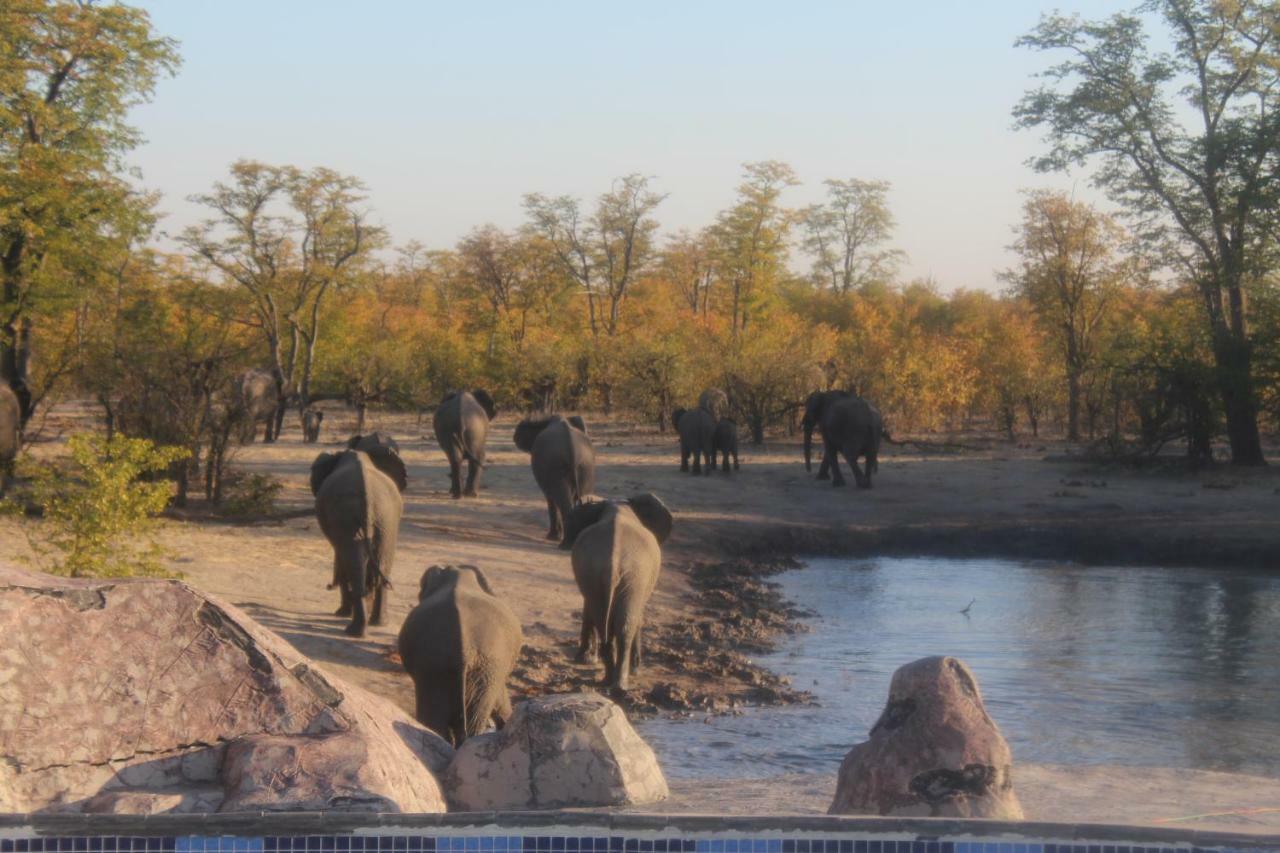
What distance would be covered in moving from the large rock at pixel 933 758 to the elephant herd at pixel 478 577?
2734 millimetres

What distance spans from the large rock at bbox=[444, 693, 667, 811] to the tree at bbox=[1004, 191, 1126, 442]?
2931 centimetres

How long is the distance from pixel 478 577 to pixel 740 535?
10.4 metres

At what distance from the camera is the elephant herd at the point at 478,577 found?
7.57 meters

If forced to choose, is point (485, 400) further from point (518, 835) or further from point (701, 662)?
point (518, 835)

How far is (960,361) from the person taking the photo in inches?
1438

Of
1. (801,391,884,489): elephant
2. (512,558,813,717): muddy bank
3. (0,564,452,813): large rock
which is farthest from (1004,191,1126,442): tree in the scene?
(0,564,452,813): large rock

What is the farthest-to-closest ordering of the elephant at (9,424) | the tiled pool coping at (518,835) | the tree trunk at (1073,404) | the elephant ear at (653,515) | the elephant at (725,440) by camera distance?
the tree trunk at (1073,404) → the elephant at (725,440) → the elephant at (9,424) → the elephant ear at (653,515) → the tiled pool coping at (518,835)

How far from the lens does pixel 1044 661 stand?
12.3 m

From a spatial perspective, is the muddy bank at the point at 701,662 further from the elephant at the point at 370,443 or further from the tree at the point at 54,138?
the tree at the point at 54,138

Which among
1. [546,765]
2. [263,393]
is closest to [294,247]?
[263,393]

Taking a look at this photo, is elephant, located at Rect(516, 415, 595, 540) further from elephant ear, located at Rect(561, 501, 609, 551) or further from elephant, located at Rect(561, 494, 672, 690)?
elephant, located at Rect(561, 494, 672, 690)

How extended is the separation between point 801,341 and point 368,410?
11.4 metres

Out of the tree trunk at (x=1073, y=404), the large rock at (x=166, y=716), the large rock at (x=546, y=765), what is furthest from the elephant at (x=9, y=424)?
the tree trunk at (x=1073, y=404)

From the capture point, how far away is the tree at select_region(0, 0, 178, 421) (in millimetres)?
18547
